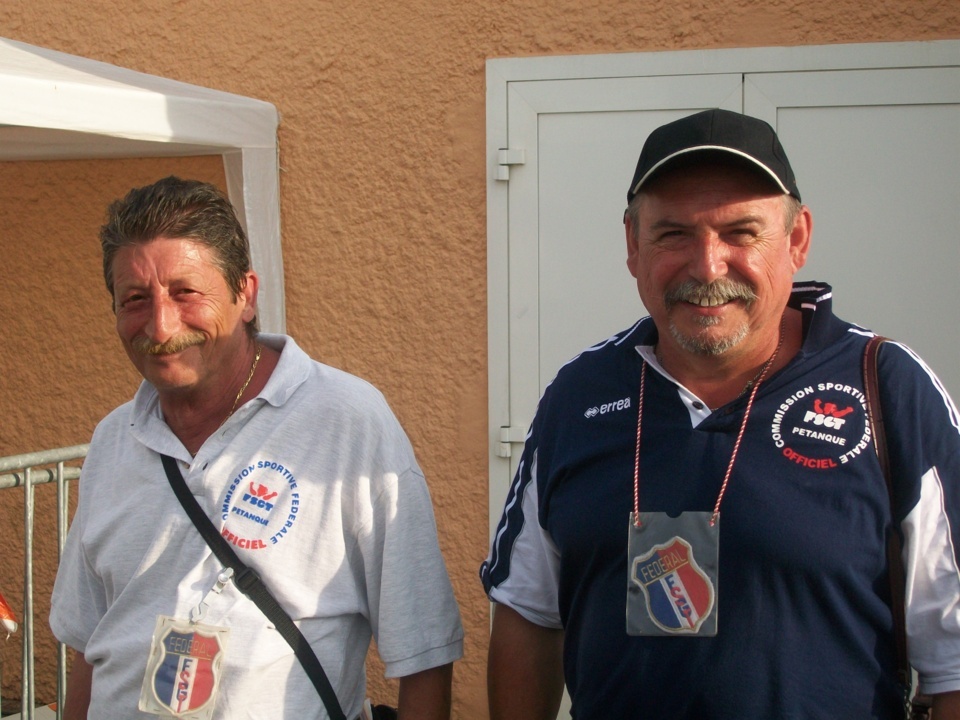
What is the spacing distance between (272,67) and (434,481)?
1693 mm

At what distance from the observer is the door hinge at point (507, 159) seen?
359 centimetres

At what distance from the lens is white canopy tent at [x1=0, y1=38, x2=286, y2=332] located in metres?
2.83

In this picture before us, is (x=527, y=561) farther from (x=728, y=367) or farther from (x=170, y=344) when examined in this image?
(x=170, y=344)

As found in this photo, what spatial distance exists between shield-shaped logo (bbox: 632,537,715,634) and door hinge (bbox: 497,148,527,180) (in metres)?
2.20

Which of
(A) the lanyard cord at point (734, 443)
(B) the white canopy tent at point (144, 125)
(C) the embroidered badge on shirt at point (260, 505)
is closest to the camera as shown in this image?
(A) the lanyard cord at point (734, 443)

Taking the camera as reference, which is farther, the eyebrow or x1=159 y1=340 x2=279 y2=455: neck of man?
x1=159 y1=340 x2=279 y2=455: neck of man

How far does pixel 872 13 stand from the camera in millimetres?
3381

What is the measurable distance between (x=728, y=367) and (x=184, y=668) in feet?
3.63

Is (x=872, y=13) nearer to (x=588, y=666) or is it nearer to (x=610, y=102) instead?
(x=610, y=102)

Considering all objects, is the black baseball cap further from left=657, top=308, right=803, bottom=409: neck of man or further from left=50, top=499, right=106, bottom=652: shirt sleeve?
left=50, top=499, right=106, bottom=652: shirt sleeve

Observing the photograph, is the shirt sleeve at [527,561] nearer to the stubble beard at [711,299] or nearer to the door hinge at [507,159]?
the stubble beard at [711,299]

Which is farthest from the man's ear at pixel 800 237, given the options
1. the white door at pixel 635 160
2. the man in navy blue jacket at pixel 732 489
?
the white door at pixel 635 160

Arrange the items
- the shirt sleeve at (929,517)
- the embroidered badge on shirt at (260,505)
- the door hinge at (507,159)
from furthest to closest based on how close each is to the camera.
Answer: the door hinge at (507,159) → the embroidered badge on shirt at (260,505) → the shirt sleeve at (929,517)

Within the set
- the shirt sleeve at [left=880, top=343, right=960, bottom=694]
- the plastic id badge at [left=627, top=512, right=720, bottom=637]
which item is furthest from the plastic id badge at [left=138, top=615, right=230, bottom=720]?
the shirt sleeve at [left=880, top=343, right=960, bottom=694]
